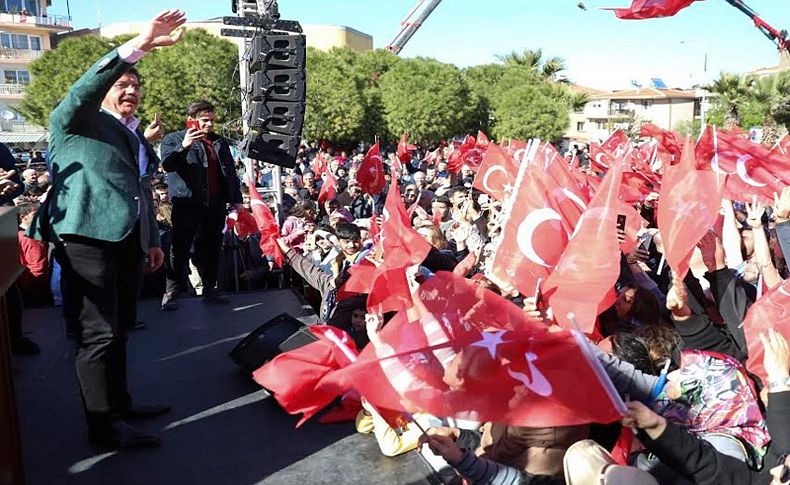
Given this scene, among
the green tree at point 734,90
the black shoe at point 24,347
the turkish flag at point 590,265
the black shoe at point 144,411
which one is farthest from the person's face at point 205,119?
the green tree at point 734,90

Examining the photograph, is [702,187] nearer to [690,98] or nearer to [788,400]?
[788,400]

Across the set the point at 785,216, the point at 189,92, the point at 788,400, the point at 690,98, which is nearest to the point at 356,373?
the point at 788,400

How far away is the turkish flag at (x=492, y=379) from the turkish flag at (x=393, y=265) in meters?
1.45

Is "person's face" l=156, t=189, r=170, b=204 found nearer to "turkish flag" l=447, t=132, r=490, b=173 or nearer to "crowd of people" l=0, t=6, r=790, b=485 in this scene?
"crowd of people" l=0, t=6, r=790, b=485

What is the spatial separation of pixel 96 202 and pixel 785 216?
3.63 metres

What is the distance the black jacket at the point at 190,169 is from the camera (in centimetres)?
536

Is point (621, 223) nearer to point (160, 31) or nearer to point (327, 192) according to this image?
point (160, 31)

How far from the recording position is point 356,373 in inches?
85.8

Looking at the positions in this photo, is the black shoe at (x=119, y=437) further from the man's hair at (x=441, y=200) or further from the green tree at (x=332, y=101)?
the green tree at (x=332, y=101)

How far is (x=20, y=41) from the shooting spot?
61188 millimetres

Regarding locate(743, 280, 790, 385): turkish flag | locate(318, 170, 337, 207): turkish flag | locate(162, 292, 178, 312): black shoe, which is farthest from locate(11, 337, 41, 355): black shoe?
locate(318, 170, 337, 207): turkish flag

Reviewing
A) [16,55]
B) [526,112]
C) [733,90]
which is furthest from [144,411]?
[16,55]

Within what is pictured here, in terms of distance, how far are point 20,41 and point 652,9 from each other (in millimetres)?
67006

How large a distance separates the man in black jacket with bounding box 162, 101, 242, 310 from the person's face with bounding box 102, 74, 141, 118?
205 cm
